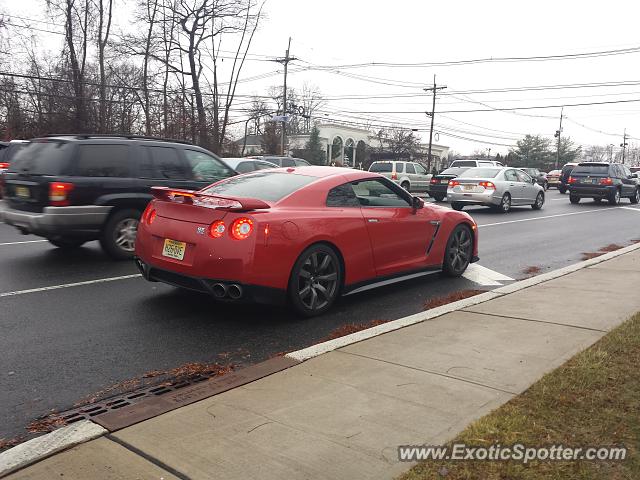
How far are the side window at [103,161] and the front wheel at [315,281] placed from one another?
4.12 m

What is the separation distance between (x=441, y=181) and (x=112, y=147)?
16.4 m

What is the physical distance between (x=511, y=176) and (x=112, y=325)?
1685 centimetres

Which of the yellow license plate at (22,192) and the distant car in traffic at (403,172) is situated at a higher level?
the distant car in traffic at (403,172)

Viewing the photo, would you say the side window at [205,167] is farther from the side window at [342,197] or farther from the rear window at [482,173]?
the rear window at [482,173]

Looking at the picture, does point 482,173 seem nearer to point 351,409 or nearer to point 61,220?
point 61,220

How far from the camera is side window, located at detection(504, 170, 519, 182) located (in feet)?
62.9

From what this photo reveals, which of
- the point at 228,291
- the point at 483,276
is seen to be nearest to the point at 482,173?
A: the point at 483,276

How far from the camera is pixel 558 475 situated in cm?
269

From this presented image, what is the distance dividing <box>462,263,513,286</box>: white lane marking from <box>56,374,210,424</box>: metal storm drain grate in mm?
4718

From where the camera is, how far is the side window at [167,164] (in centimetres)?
877

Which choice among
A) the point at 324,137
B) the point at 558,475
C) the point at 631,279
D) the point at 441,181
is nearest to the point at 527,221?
the point at 441,181

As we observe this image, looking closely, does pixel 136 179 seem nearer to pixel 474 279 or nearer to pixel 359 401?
pixel 474 279

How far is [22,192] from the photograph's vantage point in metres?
8.00

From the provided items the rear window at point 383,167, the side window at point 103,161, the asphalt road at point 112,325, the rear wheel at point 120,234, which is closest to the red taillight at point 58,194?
the side window at point 103,161
